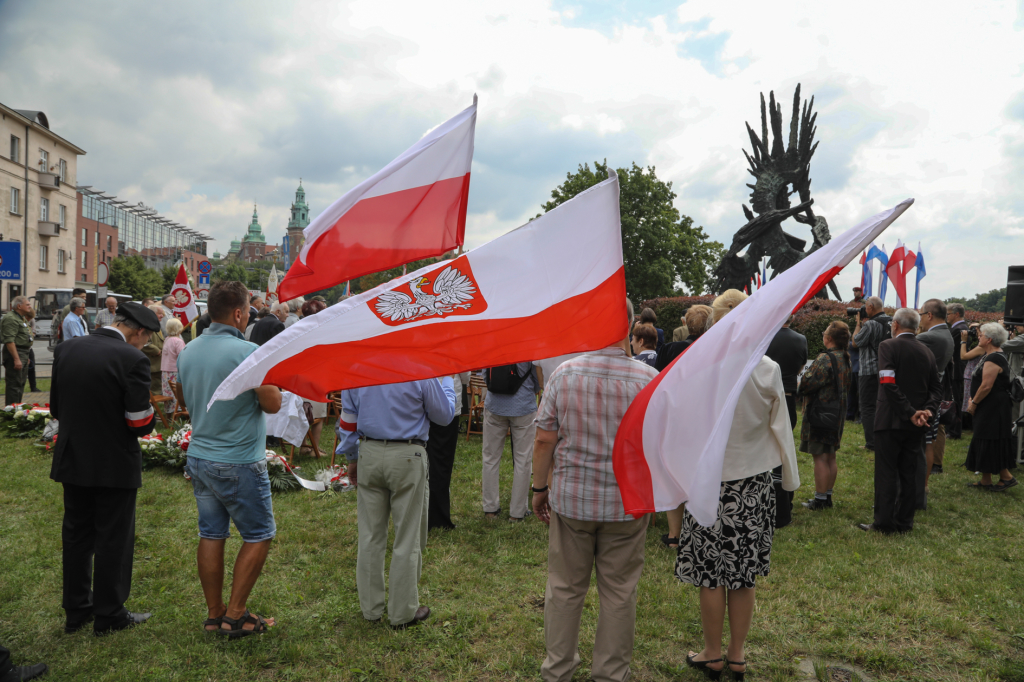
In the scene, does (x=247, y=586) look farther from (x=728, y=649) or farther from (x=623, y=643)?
(x=728, y=649)

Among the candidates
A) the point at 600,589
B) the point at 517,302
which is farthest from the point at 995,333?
the point at 517,302

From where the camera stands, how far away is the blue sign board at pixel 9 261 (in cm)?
888

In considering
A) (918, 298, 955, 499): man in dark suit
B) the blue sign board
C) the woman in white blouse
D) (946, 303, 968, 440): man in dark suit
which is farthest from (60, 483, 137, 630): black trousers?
(946, 303, 968, 440): man in dark suit

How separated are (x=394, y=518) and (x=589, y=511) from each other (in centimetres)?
145

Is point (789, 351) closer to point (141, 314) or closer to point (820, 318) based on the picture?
point (141, 314)

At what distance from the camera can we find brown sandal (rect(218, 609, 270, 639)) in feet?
12.4

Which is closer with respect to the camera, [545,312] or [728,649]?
[545,312]

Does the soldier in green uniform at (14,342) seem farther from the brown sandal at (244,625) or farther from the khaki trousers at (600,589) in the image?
the khaki trousers at (600,589)

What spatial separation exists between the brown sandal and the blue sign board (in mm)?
7813

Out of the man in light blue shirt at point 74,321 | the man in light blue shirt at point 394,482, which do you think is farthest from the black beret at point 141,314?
the man in light blue shirt at point 74,321

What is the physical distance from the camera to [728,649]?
11.6ft

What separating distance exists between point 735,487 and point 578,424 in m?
1.00

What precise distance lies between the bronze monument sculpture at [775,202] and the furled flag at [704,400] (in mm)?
20989

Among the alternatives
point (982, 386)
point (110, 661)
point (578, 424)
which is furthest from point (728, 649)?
point (982, 386)
